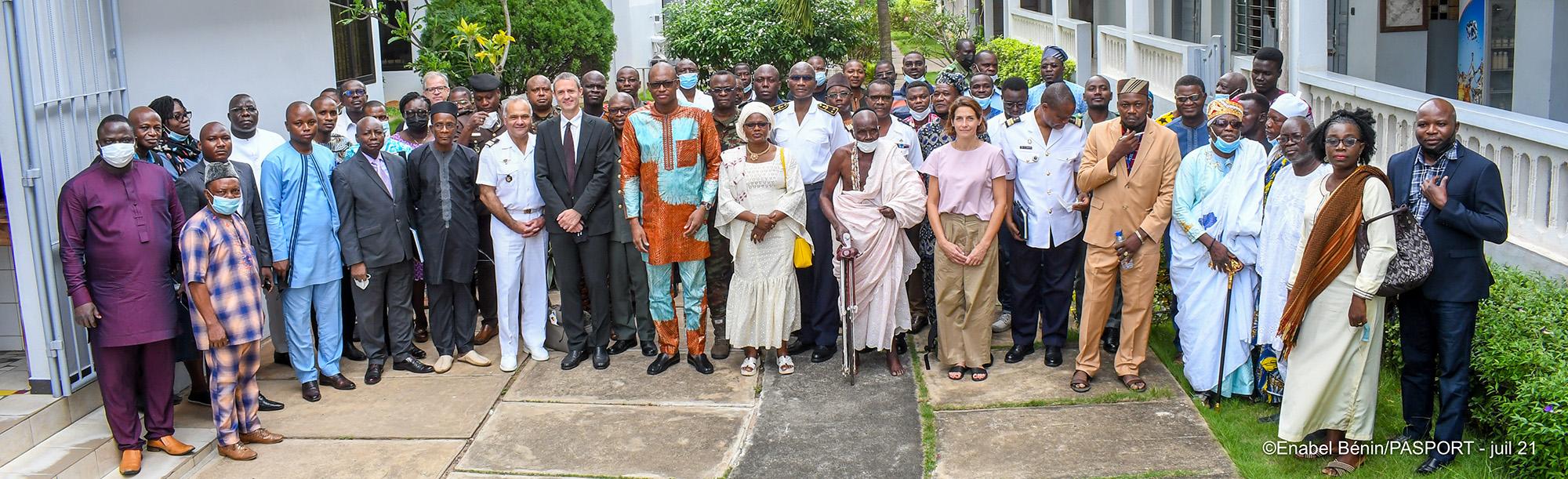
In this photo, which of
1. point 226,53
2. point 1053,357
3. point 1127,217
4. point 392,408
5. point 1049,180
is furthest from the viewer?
point 226,53

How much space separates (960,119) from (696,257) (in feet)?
5.77

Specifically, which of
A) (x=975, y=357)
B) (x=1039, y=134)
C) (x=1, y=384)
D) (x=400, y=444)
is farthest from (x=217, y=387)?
(x=1039, y=134)

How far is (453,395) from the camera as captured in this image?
285 inches

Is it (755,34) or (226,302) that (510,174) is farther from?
(755,34)

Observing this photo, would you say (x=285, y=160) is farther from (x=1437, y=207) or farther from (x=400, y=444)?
(x=1437, y=207)

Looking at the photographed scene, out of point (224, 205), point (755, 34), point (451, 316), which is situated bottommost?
point (451, 316)

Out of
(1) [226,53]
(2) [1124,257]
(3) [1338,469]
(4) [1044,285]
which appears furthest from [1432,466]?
A: (1) [226,53]

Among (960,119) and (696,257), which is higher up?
(960,119)

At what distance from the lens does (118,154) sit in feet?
18.7

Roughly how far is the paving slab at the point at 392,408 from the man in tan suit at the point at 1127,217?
3355 mm

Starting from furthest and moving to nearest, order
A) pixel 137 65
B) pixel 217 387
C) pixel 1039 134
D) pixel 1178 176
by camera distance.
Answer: pixel 137 65
pixel 1039 134
pixel 1178 176
pixel 217 387

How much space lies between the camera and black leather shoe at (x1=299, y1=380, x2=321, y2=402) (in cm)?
717

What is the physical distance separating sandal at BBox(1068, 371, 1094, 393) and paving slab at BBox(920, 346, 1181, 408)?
30 mm

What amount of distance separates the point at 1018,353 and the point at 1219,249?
1543mm
